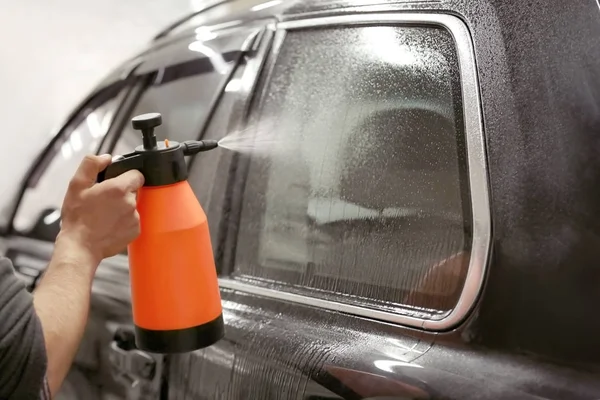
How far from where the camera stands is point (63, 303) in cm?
119

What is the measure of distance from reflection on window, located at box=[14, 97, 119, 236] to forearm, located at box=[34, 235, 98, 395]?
117 centimetres

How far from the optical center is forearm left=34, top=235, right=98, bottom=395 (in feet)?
3.77

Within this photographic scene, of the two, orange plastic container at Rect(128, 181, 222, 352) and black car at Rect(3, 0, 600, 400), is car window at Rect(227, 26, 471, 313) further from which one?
orange plastic container at Rect(128, 181, 222, 352)

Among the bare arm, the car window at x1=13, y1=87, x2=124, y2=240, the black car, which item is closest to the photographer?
the black car

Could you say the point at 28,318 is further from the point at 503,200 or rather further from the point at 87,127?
the point at 87,127

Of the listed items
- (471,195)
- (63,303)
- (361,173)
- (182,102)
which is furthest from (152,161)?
(182,102)

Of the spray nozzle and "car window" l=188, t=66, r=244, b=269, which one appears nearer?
the spray nozzle

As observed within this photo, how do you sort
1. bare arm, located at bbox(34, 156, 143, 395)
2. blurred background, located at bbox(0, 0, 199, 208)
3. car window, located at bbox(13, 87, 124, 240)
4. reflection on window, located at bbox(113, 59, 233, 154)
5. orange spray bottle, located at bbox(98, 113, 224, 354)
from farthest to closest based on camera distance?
blurred background, located at bbox(0, 0, 199, 208), car window, located at bbox(13, 87, 124, 240), reflection on window, located at bbox(113, 59, 233, 154), orange spray bottle, located at bbox(98, 113, 224, 354), bare arm, located at bbox(34, 156, 143, 395)

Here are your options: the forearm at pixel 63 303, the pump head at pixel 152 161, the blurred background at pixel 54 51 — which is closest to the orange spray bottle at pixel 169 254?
the pump head at pixel 152 161

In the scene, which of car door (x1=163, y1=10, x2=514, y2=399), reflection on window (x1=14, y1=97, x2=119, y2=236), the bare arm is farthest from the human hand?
reflection on window (x1=14, y1=97, x2=119, y2=236)

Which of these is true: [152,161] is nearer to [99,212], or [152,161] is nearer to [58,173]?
[99,212]

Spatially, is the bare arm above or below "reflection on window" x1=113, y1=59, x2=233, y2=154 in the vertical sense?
below

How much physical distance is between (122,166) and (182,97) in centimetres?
73

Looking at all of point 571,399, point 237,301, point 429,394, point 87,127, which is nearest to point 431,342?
point 429,394
